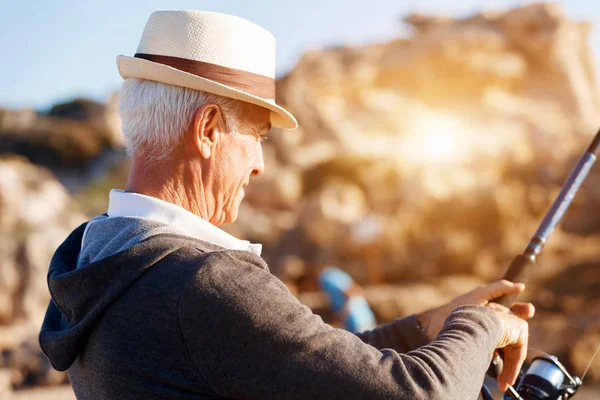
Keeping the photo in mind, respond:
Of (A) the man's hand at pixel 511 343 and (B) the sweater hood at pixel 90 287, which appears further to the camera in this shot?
(A) the man's hand at pixel 511 343

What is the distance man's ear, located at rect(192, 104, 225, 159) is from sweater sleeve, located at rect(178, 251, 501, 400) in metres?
0.31

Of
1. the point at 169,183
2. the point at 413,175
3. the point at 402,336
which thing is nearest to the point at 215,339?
the point at 169,183

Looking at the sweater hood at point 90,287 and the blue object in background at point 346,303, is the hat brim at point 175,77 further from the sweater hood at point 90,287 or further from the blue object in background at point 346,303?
the blue object in background at point 346,303

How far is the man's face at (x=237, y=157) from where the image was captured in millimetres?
1394

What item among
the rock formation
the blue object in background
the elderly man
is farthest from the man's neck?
the rock formation

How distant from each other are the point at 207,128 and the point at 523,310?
2.81 ft

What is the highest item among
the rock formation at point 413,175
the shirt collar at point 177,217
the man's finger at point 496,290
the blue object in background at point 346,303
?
the shirt collar at point 177,217

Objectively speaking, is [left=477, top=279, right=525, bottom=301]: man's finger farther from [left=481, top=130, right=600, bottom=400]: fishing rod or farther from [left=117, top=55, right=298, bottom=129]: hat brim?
[left=117, top=55, right=298, bottom=129]: hat brim

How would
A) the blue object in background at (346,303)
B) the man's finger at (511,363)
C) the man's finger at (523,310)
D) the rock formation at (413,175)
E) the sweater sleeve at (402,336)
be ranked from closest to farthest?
1. the man's finger at (511,363)
2. the man's finger at (523,310)
3. the sweater sleeve at (402,336)
4. the blue object in background at (346,303)
5. the rock formation at (413,175)

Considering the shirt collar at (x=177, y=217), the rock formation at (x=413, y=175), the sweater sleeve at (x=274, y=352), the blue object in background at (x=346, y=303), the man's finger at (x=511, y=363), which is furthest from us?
the rock formation at (x=413, y=175)

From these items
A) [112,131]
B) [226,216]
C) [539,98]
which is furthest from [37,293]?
[539,98]

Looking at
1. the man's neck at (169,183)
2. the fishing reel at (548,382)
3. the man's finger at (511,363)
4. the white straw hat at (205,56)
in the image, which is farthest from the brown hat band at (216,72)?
the fishing reel at (548,382)

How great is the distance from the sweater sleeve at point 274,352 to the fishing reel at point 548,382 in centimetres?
56

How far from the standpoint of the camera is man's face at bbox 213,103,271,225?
139 centimetres
